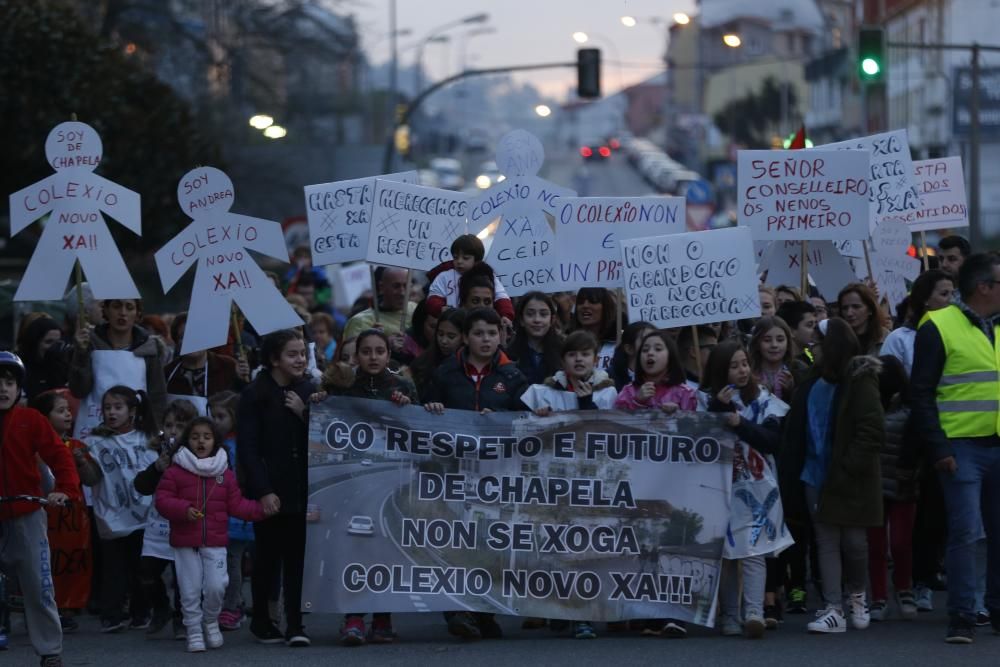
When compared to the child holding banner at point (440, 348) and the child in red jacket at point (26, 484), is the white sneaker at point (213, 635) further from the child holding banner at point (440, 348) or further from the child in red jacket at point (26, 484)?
the child holding banner at point (440, 348)

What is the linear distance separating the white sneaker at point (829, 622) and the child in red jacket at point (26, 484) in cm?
370

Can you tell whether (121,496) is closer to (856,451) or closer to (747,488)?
(747,488)

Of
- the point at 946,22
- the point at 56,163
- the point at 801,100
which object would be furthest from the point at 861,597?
the point at 801,100

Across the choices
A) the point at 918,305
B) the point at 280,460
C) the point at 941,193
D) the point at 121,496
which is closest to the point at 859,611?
the point at 918,305

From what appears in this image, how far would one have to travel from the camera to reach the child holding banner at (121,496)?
9.82m

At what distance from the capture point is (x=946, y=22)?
5862 cm

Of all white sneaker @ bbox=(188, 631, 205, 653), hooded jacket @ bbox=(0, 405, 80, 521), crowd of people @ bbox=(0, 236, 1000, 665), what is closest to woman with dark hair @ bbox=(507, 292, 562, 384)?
crowd of people @ bbox=(0, 236, 1000, 665)

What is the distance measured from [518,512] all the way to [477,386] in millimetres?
692

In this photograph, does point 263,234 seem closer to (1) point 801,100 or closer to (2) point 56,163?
Answer: (2) point 56,163

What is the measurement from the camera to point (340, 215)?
40.7 feet

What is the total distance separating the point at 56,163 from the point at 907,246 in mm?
6222

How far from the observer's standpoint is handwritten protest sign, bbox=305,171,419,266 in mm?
12367

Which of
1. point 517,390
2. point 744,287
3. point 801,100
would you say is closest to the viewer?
point 517,390

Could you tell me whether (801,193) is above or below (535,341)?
above
